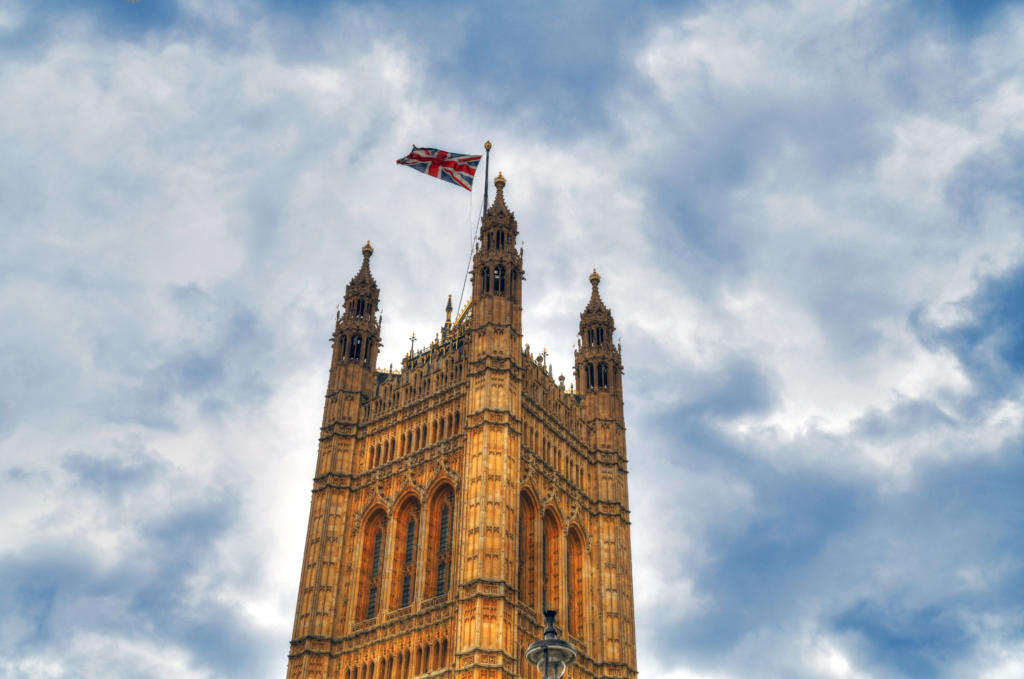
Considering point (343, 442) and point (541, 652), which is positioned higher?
point (343, 442)

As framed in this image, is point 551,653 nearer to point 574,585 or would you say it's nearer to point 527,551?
point 527,551

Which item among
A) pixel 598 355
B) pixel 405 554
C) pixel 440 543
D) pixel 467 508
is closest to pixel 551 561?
pixel 440 543

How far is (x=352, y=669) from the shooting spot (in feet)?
178

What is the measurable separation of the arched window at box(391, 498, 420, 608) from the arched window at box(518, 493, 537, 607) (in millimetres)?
5783

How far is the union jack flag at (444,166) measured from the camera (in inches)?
A: 2591

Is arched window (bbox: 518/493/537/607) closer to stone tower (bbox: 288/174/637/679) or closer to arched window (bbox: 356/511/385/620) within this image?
stone tower (bbox: 288/174/637/679)

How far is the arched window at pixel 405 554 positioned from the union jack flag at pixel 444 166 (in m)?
20.4

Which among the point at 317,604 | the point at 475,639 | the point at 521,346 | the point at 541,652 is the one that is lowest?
the point at 541,652

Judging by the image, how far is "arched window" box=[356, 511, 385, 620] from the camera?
187ft

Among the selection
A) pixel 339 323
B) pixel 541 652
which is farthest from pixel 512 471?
pixel 541 652

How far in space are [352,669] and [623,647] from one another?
50.0ft

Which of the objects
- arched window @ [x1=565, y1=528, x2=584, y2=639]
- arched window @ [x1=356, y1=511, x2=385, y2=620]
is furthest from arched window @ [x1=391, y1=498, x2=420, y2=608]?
arched window @ [x1=565, y1=528, x2=584, y2=639]

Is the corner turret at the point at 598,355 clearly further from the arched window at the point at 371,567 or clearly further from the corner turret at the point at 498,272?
the arched window at the point at 371,567

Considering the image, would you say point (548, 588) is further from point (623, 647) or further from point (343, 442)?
point (343, 442)
